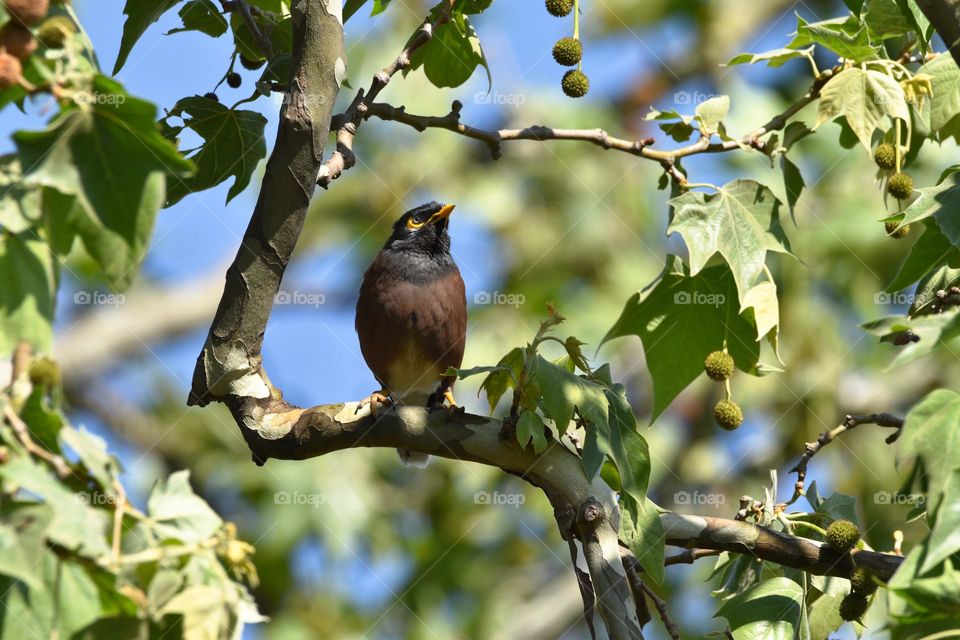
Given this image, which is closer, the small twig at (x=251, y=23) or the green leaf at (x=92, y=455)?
the green leaf at (x=92, y=455)

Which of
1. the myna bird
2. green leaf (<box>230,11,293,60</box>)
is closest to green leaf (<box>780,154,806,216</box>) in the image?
green leaf (<box>230,11,293,60</box>)

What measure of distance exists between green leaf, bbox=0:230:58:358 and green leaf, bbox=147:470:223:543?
1.37ft

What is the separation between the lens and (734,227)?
3127 mm

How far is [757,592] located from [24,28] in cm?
222

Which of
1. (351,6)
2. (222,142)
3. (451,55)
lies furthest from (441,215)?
(222,142)

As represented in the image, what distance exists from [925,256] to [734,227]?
534 millimetres

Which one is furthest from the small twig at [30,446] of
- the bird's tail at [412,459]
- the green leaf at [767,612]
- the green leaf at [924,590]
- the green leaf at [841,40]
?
the bird's tail at [412,459]

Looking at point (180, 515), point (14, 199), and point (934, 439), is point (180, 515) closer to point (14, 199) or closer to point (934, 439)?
point (14, 199)

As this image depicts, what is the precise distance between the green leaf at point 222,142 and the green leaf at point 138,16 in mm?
248

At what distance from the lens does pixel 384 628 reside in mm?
8422

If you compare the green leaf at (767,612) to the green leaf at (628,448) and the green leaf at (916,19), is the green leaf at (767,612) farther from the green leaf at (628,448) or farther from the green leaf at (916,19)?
the green leaf at (916,19)

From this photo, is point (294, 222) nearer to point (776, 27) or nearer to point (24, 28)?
point (24, 28)

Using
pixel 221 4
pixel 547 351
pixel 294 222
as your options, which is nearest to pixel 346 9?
pixel 221 4

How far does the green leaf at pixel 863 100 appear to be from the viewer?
297cm
